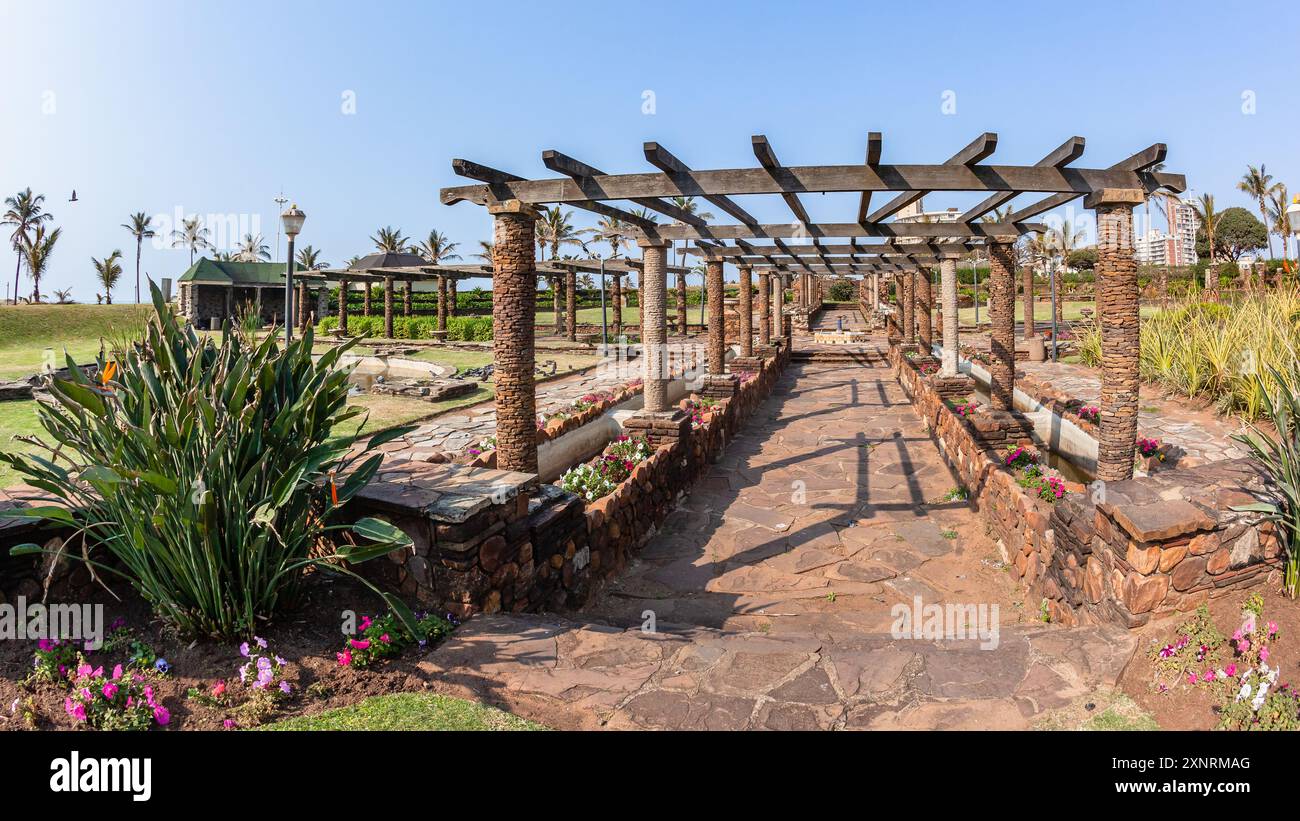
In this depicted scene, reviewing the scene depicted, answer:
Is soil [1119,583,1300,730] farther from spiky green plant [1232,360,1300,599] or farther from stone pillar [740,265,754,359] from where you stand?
stone pillar [740,265,754,359]

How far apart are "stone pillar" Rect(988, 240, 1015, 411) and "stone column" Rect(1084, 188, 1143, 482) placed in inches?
152

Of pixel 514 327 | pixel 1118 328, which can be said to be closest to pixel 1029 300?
pixel 1118 328

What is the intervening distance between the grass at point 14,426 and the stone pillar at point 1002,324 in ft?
37.3

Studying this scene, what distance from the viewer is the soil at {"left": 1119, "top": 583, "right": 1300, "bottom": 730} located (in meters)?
3.22

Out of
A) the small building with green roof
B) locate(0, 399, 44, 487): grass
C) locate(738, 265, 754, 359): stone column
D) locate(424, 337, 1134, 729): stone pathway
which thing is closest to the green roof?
the small building with green roof

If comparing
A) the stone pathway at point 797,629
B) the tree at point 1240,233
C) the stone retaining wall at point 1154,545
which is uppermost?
the tree at point 1240,233

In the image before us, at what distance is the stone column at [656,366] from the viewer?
9320 mm

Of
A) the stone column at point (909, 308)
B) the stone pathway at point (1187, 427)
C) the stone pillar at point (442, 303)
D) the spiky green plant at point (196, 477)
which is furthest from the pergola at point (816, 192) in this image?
the stone pillar at point (442, 303)

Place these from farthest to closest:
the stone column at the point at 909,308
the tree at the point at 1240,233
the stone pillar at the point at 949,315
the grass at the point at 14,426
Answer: the tree at the point at 1240,233 < the stone column at the point at 909,308 < the stone pillar at the point at 949,315 < the grass at the point at 14,426

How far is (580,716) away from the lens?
3404mm

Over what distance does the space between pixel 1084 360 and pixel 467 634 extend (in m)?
18.2

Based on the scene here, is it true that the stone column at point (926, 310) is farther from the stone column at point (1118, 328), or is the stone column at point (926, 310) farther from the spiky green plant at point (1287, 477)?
the spiky green plant at point (1287, 477)
